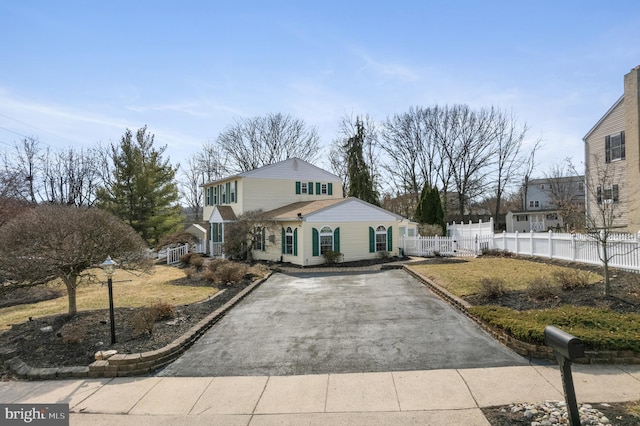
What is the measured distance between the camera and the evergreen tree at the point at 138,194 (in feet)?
96.2

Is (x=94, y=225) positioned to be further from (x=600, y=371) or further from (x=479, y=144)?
(x=479, y=144)

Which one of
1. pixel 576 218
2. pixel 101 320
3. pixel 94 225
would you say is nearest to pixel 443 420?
pixel 101 320

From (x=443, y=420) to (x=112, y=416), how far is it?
4.17 m

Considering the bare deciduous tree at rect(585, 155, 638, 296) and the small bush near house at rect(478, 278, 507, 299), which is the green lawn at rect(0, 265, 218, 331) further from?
the bare deciduous tree at rect(585, 155, 638, 296)

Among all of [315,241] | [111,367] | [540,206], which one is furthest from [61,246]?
[540,206]

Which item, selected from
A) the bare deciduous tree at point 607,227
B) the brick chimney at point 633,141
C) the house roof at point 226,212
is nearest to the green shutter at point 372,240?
the house roof at point 226,212

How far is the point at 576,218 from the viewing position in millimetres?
11789

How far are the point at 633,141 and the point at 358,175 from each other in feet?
68.7

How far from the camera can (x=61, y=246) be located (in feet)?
26.9

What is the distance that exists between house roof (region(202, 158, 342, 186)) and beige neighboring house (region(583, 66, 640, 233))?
53.5ft

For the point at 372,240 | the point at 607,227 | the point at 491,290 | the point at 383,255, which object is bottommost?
the point at 383,255

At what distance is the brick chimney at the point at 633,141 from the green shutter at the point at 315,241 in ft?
53.9

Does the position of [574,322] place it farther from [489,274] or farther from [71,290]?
[71,290]

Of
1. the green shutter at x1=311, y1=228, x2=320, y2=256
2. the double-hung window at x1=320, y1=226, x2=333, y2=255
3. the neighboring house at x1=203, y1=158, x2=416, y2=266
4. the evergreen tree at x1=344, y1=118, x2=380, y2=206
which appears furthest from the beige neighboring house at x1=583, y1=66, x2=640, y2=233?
the evergreen tree at x1=344, y1=118, x2=380, y2=206
